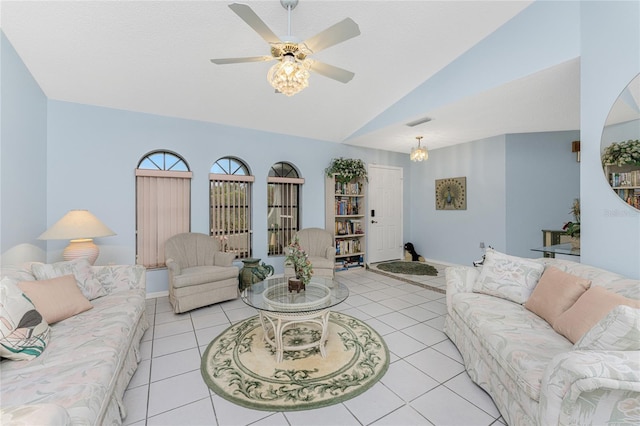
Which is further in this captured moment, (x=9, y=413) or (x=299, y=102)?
(x=299, y=102)

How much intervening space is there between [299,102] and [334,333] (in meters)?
2.99

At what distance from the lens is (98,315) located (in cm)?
194

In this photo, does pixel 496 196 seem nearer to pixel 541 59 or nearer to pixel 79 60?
pixel 541 59

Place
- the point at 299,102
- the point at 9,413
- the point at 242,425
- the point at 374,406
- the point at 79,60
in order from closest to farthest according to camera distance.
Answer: the point at 9,413
the point at 242,425
the point at 374,406
the point at 79,60
the point at 299,102

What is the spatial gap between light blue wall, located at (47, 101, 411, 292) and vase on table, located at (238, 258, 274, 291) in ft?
1.52

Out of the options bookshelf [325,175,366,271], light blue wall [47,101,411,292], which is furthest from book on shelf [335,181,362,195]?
light blue wall [47,101,411,292]

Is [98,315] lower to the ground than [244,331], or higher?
higher

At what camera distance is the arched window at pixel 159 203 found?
361cm

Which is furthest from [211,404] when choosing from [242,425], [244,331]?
[244,331]

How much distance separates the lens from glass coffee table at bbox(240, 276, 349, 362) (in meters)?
2.14

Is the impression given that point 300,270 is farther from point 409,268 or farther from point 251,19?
point 409,268

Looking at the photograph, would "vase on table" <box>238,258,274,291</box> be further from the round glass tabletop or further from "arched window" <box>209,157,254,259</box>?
the round glass tabletop

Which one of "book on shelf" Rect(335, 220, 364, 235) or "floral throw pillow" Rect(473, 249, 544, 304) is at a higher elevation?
"book on shelf" Rect(335, 220, 364, 235)

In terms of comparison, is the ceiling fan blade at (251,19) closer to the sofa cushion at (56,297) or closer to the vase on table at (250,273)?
the sofa cushion at (56,297)
